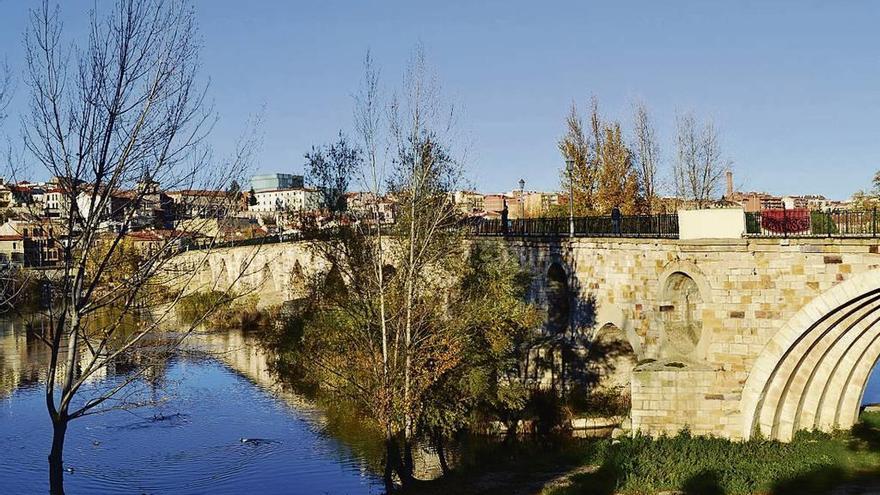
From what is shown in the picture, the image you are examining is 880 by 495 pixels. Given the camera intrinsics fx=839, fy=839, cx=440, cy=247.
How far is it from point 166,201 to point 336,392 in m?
11.6

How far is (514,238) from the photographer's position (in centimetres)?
3425

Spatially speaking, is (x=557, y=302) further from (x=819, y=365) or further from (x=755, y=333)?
(x=755, y=333)

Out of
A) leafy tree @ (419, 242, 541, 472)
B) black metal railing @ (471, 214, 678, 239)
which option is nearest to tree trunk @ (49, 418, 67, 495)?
leafy tree @ (419, 242, 541, 472)

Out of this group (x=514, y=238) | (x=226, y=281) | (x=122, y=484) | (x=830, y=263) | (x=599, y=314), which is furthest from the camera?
(x=226, y=281)

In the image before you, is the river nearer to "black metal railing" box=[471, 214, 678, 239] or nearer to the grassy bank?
the grassy bank

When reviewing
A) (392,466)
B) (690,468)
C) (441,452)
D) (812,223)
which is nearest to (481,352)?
(441,452)

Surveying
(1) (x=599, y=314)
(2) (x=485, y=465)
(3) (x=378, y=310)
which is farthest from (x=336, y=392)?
(1) (x=599, y=314)

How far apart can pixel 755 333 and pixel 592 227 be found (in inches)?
482

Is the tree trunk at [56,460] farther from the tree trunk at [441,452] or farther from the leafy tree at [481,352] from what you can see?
the tree trunk at [441,452]

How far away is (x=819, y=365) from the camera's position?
69.3 feet

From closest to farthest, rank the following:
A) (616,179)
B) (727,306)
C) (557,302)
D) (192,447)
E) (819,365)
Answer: (727,306) → (819,365) → (192,447) → (557,302) → (616,179)

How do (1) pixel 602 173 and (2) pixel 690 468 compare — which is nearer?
(2) pixel 690 468

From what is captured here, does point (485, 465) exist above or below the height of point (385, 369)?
below

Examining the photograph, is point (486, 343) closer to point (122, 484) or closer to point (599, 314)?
point (599, 314)
